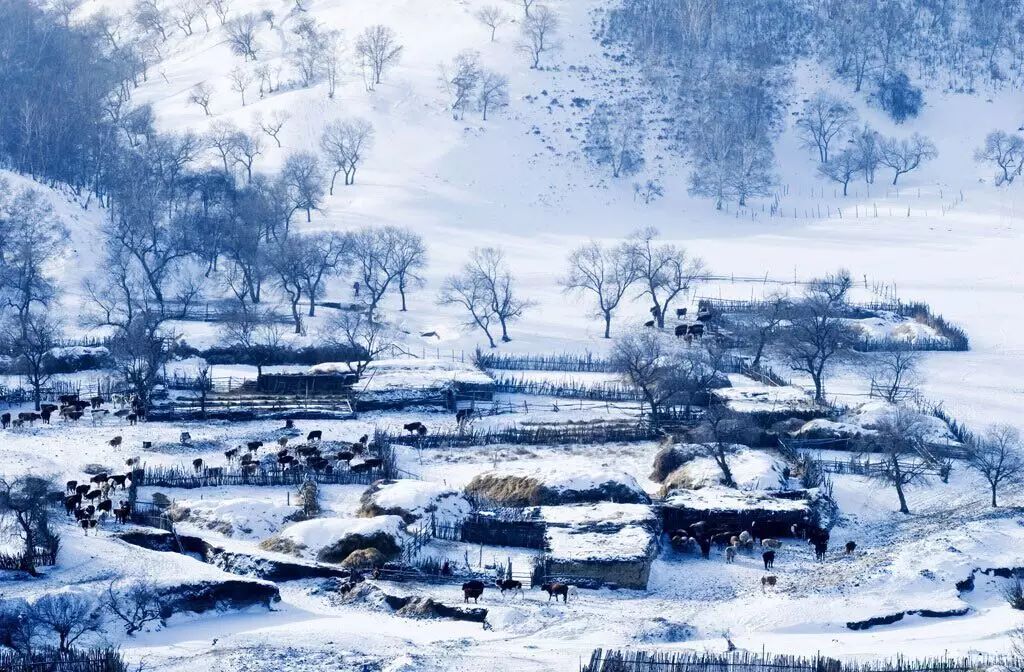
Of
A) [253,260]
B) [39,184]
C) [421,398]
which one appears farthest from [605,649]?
[39,184]

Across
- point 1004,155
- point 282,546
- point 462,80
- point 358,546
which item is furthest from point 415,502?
point 1004,155

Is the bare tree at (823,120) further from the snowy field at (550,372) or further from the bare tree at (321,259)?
the bare tree at (321,259)

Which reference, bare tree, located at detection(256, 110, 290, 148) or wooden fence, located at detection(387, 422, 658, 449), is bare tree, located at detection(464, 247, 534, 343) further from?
bare tree, located at detection(256, 110, 290, 148)

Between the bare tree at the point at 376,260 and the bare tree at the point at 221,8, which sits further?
the bare tree at the point at 221,8

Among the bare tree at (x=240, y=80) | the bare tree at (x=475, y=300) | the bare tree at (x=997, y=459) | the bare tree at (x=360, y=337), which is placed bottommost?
the bare tree at (x=997, y=459)

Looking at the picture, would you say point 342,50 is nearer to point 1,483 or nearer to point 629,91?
point 629,91

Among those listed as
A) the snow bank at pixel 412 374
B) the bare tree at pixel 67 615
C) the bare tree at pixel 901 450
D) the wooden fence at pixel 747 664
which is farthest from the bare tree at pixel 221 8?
the wooden fence at pixel 747 664
